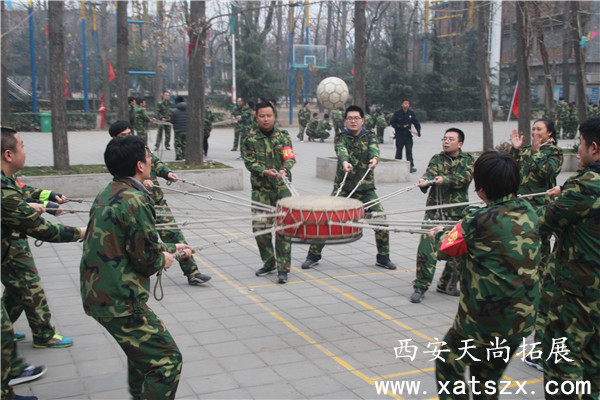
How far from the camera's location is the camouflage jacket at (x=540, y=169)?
554 cm

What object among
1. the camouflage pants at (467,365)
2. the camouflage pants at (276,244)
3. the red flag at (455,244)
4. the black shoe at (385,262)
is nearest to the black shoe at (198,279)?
the camouflage pants at (276,244)

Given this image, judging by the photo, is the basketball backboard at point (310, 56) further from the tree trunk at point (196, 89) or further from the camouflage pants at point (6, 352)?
the camouflage pants at point (6, 352)

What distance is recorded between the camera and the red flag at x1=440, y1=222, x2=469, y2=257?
3344 mm

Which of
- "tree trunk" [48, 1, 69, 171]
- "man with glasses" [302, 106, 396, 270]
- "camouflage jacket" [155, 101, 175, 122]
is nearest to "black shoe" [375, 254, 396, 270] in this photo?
"man with glasses" [302, 106, 396, 270]

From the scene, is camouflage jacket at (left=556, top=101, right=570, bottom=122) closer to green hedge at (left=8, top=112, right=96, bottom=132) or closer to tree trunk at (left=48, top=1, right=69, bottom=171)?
tree trunk at (left=48, top=1, right=69, bottom=171)

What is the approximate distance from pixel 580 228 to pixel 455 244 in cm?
91

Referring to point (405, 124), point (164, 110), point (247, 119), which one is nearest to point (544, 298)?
point (405, 124)

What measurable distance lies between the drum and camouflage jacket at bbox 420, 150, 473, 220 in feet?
4.64

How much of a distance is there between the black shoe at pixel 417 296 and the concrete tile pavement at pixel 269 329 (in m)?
0.07

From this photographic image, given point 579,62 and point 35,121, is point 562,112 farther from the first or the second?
point 35,121

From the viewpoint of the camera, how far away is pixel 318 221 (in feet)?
16.1

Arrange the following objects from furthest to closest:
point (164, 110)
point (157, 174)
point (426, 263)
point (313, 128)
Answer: point (313, 128) < point (164, 110) < point (157, 174) < point (426, 263)

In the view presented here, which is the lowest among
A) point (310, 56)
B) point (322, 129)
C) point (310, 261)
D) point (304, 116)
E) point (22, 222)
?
point (310, 261)

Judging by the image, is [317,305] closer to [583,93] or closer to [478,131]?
[583,93]
